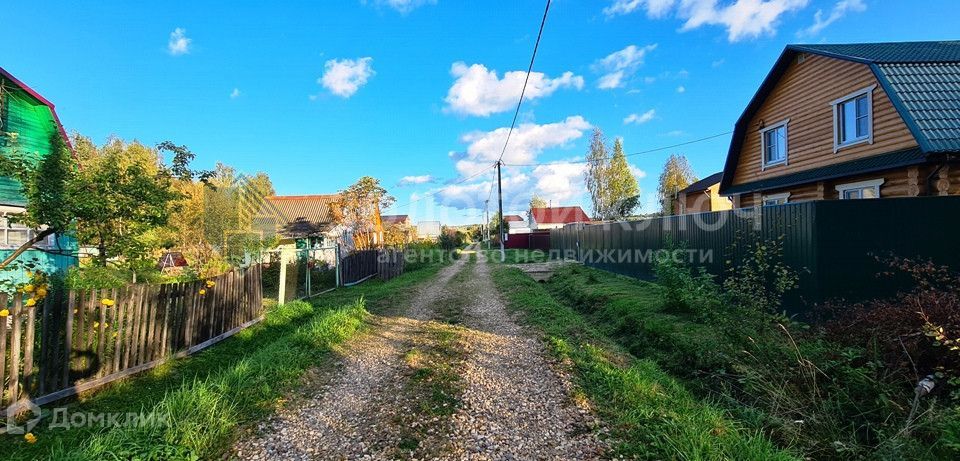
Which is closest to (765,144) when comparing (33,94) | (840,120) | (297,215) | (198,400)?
(840,120)

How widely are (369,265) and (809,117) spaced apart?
14407mm

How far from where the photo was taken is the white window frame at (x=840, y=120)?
9.55 metres

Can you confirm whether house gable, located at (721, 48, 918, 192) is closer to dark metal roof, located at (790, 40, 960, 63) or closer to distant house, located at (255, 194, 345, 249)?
dark metal roof, located at (790, 40, 960, 63)

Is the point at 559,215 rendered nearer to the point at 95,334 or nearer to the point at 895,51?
the point at 895,51

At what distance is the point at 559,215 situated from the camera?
6309cm

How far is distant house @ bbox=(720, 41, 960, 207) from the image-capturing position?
8.18m

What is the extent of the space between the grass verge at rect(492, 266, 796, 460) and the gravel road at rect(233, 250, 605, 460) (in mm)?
249

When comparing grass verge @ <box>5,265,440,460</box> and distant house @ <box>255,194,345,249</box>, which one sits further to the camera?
distant house @ <box>255,194,345,249</box>

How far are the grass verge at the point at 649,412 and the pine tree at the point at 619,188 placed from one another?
30545mm

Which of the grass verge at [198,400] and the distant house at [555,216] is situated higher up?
the distant house at [555,216]

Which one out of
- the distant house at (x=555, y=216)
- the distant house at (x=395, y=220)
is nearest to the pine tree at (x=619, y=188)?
the distant house at (x=395, y=220)

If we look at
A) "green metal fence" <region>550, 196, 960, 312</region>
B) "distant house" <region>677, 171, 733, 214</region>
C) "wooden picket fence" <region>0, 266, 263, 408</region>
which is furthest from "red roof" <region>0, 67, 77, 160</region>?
"distant house" <region>677, 171, 733, 214</region>

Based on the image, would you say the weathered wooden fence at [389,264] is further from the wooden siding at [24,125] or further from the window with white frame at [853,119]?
the window with white frame at [853,119]

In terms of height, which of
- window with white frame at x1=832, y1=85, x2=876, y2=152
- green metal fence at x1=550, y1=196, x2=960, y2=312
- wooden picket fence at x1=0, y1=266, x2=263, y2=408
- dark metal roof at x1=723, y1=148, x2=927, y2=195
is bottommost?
wooden picket fence at x1=0, y1=266, x2=263, y2=408
